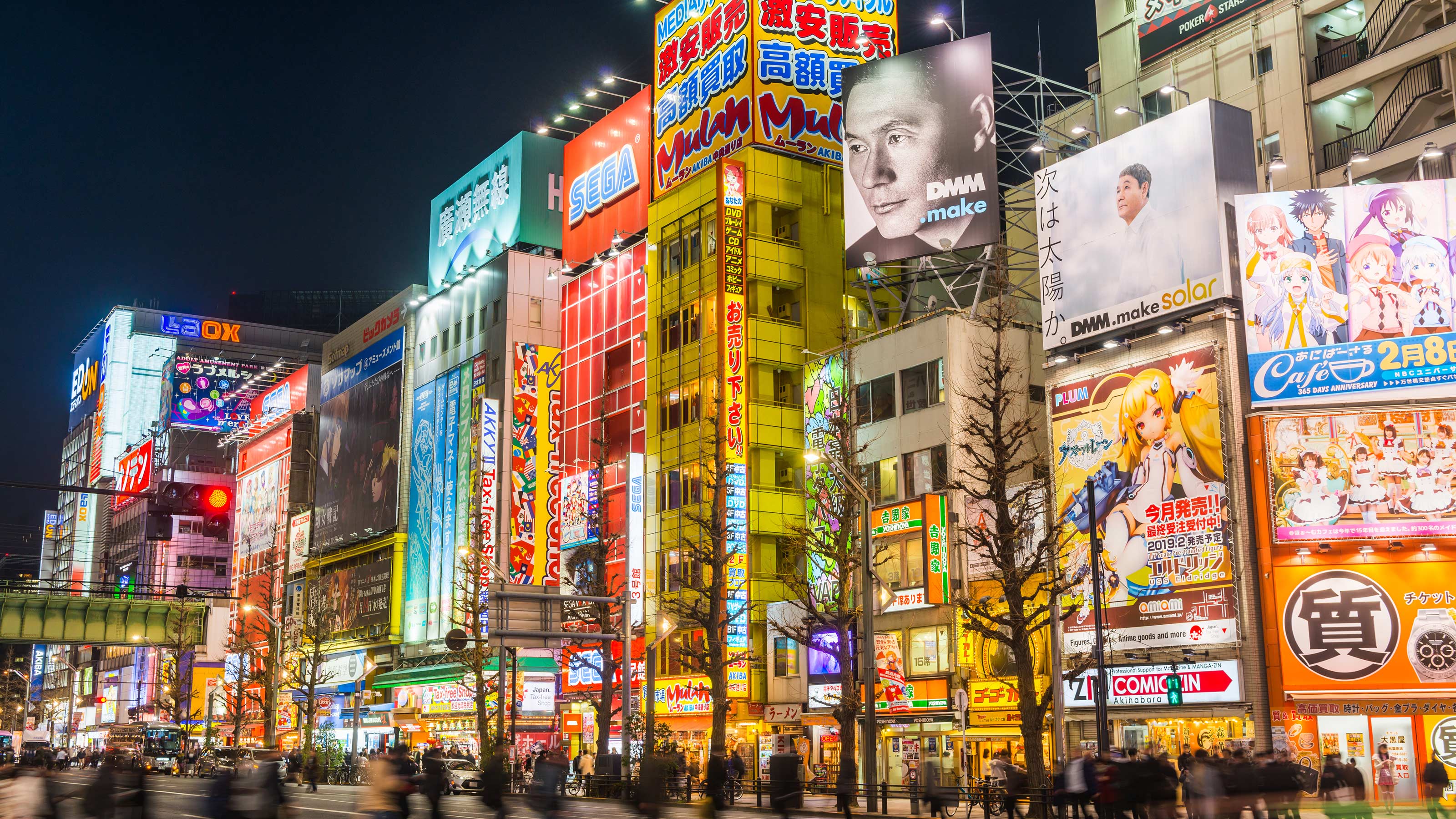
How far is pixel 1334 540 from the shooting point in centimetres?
3788

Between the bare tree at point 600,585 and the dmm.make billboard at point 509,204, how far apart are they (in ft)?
56.4

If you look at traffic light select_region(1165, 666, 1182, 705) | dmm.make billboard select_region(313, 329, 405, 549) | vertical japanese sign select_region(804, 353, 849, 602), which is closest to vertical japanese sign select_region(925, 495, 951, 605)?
vertical japanese sign select_region(804, 353, 849, 602)

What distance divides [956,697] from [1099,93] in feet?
103

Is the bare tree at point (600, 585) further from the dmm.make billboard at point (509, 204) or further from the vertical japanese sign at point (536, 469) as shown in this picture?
the dmm.make billboard at point (509, 204)

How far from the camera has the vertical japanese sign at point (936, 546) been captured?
150ft

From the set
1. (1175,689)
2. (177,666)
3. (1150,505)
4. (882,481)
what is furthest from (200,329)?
(1175,689)

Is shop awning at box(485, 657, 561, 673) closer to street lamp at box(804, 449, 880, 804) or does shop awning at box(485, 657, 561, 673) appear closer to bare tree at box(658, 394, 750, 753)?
bare tree at box(658, 394, 750, 753)

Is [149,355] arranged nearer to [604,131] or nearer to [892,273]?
[604,131]

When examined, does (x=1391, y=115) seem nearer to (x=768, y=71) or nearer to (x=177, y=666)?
(x=768, y=71)

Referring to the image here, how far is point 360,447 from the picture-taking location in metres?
92.3

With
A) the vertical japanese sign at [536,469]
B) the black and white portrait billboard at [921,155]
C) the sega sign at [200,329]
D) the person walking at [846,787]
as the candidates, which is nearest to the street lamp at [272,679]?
the vertical japanese sign at [536,469]

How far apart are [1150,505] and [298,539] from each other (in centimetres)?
7542

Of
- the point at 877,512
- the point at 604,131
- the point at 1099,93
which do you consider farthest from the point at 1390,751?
the point at 604,131

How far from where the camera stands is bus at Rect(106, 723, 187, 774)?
256 ft
